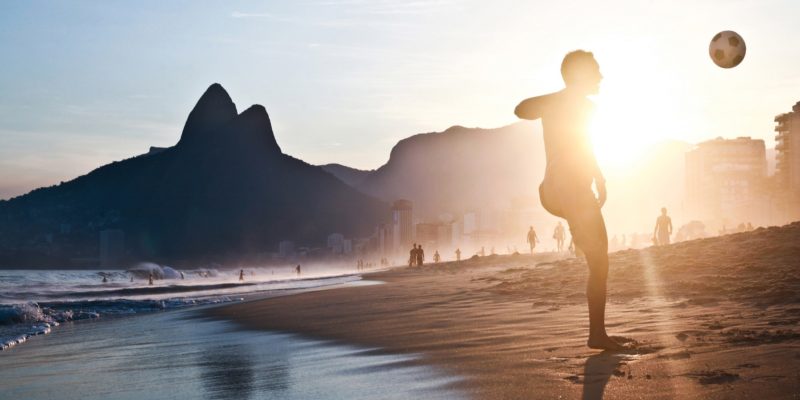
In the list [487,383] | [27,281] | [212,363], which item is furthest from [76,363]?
[27,281]

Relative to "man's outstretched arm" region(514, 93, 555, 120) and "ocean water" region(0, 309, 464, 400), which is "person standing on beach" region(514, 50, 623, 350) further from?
"ocean water" region(0, 309, 464, 400)

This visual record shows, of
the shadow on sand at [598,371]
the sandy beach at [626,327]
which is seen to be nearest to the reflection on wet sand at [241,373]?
the sandy beach at [626,327]

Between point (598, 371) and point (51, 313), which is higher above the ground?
point (598, 371)

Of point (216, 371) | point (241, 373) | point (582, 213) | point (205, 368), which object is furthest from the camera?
point (205, 368)

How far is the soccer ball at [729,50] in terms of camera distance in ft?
42.5

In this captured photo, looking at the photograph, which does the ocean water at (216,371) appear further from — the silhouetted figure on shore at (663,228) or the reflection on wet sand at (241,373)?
the silhouetted figure on shore at (663,228)

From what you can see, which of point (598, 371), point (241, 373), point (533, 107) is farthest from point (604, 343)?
point (241, 373)

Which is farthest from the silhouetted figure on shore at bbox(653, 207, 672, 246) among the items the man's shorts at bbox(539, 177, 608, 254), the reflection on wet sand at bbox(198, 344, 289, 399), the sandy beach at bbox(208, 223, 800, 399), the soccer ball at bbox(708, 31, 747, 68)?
the man's shorts at bbox(539, 177, 608, 254)

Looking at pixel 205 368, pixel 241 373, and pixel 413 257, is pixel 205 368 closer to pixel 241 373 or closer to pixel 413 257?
pixel 241 373

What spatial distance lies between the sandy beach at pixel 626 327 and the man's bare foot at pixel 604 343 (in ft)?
0.21

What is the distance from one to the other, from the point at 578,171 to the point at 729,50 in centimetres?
846

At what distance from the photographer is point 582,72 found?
6.17 m

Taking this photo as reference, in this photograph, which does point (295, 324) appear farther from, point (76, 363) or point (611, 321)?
point (611, 321)

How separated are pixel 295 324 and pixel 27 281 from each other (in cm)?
7052
